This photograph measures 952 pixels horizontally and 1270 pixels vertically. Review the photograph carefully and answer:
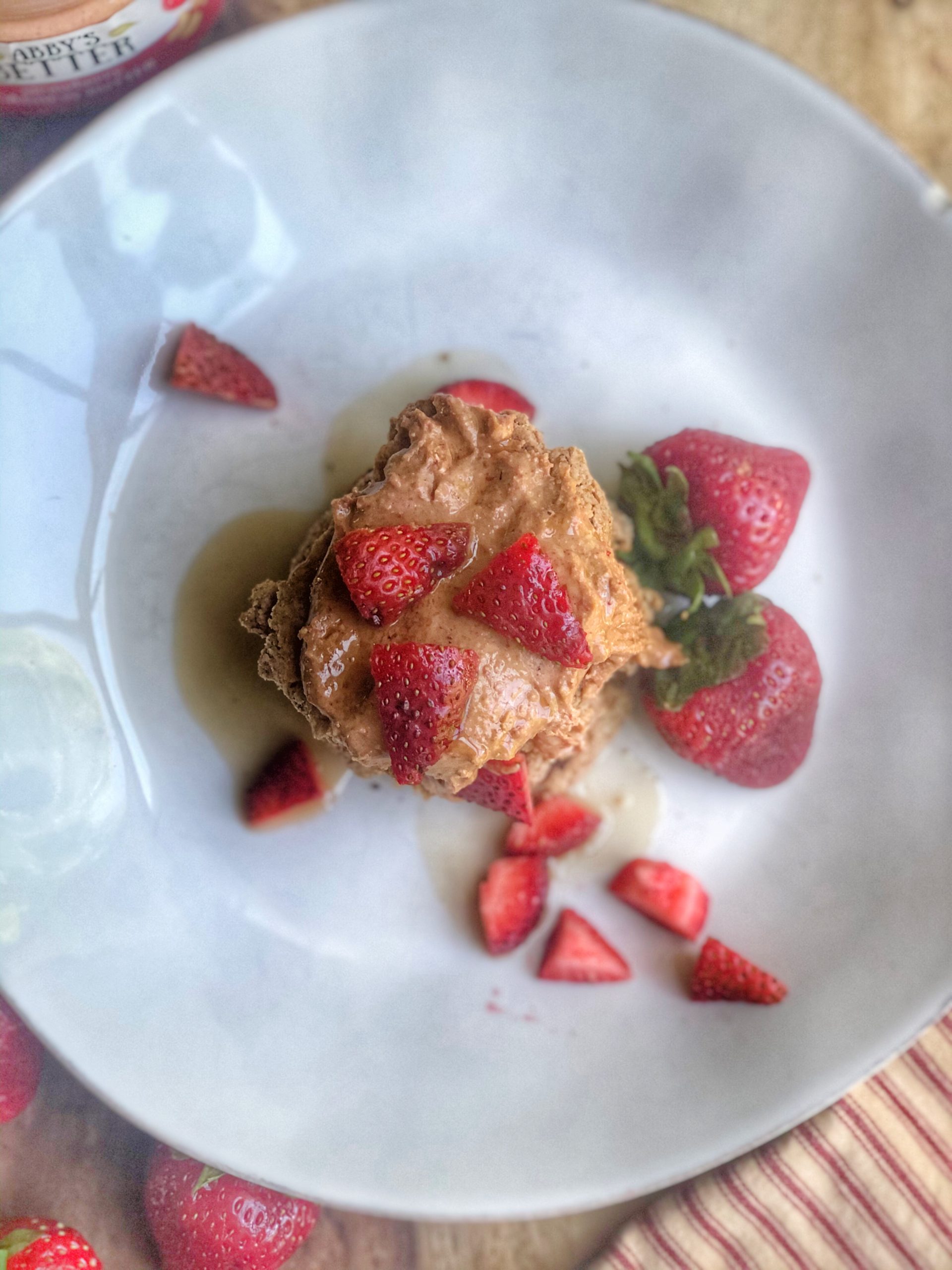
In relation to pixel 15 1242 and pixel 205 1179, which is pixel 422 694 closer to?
pixel 205 1179

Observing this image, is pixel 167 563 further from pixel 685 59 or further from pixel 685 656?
pixel 685 59

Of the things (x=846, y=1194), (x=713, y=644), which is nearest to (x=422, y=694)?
(x=713, y=644)

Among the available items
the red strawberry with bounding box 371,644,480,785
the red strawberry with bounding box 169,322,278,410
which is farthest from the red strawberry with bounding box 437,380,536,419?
the red strawberry with bounding box 371,644,480,785

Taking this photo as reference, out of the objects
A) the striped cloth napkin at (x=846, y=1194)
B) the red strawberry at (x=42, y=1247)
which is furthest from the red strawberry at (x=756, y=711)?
the red strawberry at (x=42, y=1247)

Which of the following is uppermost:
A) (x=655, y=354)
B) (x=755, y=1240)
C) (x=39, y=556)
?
(x=655, y=354)

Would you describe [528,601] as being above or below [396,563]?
above

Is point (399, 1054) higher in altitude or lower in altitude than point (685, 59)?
lower

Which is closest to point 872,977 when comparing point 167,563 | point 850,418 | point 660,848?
point 660,848
